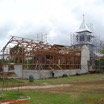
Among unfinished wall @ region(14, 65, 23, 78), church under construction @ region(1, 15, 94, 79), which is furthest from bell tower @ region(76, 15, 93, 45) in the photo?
unfinished wall @ region(14, 65, 23, 78)

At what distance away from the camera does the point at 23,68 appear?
40156mm

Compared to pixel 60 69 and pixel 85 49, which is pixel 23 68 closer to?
pixel 60 69

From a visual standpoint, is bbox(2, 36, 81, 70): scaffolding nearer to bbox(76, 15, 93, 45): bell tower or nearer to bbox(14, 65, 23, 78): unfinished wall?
bbox(14, 65, 23, 78): unfinished wall

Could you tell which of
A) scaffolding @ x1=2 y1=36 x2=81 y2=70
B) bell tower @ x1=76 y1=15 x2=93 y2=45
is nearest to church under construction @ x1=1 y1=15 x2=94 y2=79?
scaffolding @ x1=2 y1=36 x2=81 y2=70

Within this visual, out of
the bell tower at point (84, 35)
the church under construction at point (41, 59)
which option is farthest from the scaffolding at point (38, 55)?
the bell tower at point (84, 35)

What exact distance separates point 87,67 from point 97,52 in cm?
1186

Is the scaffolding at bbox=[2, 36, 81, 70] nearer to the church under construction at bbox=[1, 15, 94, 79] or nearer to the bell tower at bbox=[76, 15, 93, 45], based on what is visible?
the church under construction at bbox=[1, 15, 94, 79]

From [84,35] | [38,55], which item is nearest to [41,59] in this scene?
[38,55]

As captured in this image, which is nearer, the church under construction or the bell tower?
the church under construction

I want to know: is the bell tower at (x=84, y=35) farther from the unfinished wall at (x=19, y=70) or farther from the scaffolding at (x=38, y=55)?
the unfinished wall at (x=19, y=70)

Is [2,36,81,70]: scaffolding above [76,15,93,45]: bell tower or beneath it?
beneath

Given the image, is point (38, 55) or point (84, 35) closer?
point (38, 55)

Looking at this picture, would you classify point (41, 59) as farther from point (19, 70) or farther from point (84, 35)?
point (84, 35)

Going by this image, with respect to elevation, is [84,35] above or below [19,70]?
above
